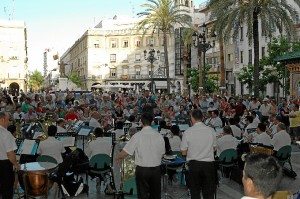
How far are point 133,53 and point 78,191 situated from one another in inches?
3155

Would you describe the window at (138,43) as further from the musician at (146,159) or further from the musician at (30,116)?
the musician at (146,159)

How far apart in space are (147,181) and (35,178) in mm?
2410

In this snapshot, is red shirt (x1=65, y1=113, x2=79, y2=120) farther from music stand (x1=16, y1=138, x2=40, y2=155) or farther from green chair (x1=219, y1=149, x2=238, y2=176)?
green chair (x1=219, y1=149, x2=238, y2=176)

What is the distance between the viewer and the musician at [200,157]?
719 centimetres

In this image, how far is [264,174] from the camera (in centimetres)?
304

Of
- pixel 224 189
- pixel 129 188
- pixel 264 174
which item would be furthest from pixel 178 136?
pixel 264 174

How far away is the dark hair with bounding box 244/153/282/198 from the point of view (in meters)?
3.05

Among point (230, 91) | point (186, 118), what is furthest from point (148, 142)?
point (230, 91)

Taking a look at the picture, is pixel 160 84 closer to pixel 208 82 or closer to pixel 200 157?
pixel 208 82

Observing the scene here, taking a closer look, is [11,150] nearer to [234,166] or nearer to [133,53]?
[234,166]

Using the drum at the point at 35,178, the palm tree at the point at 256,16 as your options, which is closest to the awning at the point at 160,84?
the palm tree at the point at 256,16

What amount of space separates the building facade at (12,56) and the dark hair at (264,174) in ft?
302

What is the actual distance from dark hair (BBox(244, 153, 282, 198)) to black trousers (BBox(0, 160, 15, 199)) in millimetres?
5726

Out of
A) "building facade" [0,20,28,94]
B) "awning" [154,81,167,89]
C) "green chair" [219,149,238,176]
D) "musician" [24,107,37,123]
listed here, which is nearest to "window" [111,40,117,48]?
"awning" [154,81,167,89]
